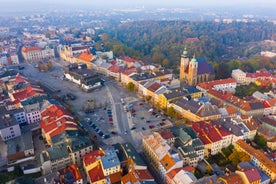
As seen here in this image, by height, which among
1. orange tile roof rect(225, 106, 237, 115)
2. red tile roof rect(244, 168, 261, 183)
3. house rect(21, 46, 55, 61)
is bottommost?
A: red tile roof rect(244, 168, 261, 183)

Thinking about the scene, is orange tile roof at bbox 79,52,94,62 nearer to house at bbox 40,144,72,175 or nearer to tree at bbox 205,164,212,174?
house at bbox 40,144,72,175

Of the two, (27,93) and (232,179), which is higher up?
(27,93)

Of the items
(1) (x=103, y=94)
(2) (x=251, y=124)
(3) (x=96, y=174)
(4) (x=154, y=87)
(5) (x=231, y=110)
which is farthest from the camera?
(1) (x=103, y=94)

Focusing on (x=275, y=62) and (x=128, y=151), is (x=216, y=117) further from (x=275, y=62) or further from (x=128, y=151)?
(x=275, y=62)

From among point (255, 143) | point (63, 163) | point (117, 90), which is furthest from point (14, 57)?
point (255, 143)

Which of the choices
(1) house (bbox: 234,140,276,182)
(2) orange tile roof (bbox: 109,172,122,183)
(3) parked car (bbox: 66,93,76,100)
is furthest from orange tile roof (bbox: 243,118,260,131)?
(3) parked car (bbox: 66,93,76,100)

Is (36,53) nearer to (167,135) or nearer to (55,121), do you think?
(55,121)

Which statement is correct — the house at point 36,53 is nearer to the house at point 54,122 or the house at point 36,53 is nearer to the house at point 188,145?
the house at point 54,122

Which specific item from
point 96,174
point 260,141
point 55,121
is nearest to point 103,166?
point 96,174

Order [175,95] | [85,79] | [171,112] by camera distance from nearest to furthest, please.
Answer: [171,112]
[175,95]
[85,79]
